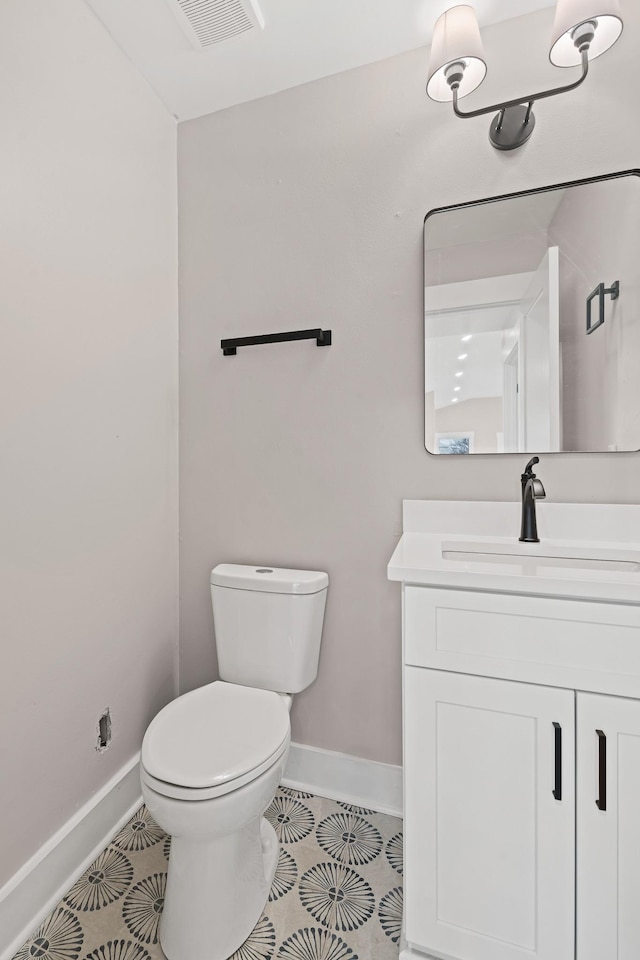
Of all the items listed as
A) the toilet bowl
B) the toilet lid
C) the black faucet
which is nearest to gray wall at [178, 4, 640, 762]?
the black faucet

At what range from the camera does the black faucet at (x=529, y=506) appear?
1.23 metres

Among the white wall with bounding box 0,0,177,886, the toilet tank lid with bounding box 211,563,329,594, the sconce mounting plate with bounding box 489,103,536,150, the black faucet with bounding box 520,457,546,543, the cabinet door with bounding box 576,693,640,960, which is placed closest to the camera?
the cabinet door with bounding box 576,693,640,960

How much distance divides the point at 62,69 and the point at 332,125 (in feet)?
2.54

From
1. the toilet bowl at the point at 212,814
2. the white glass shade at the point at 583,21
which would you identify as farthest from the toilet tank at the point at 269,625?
the white glass shade at the point at 583,21

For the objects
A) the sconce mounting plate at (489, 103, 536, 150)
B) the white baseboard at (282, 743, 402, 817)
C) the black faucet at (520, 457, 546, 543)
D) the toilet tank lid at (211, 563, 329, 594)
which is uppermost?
the sconce mounting plate at (489, 103, 536, 150)

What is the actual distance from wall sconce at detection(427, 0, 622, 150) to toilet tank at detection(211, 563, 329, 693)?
1.38 meters

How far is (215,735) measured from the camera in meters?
1.18

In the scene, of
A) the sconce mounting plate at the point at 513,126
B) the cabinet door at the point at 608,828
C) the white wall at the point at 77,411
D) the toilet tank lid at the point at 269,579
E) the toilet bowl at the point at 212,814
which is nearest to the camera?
the cabinet door at the point at 608,828

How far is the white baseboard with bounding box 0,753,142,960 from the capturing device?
1.10 metres

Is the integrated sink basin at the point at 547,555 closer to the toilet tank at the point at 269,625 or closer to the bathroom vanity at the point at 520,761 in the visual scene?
the bathroom vanity at the point at 520,761

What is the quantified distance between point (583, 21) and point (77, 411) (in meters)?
1.57

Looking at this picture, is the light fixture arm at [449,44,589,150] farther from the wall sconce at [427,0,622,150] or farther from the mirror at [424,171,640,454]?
the mirror at [424,171,640,454]

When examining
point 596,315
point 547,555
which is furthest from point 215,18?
point 547,555

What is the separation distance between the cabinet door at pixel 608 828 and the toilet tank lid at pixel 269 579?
79 cm
